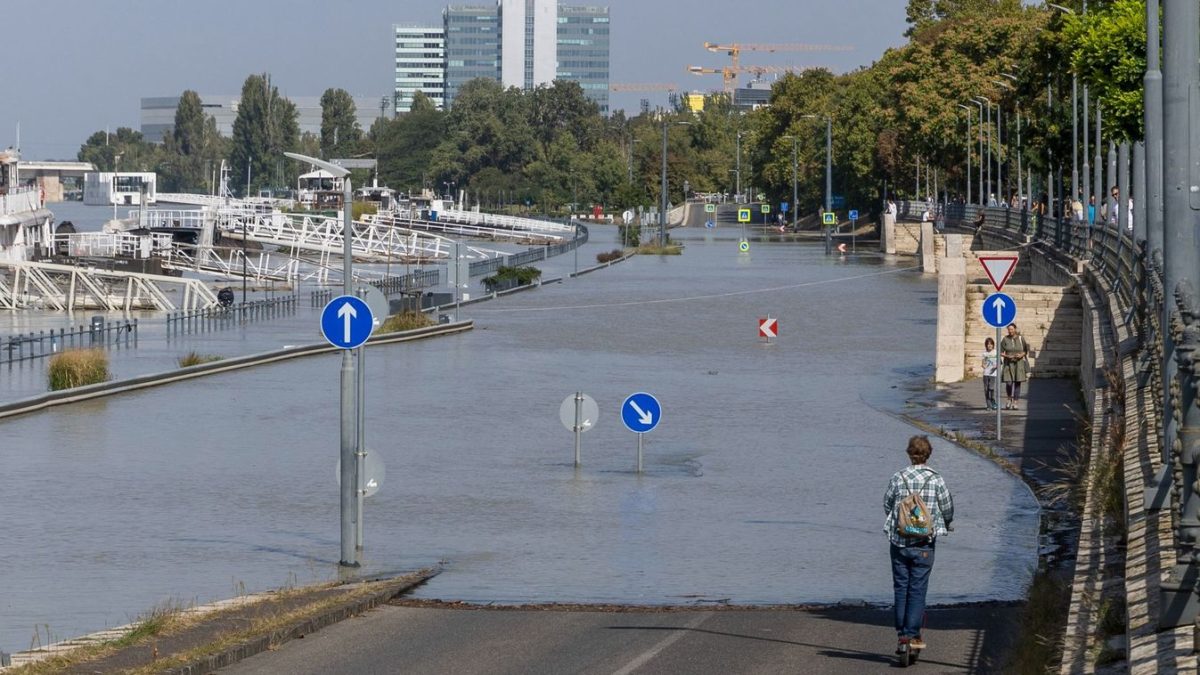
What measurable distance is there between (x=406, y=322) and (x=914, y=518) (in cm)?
4231

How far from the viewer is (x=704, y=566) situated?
19.8m

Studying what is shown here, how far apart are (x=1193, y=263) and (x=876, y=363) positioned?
29716mm

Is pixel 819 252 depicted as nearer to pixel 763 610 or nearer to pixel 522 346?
pixel 522 346

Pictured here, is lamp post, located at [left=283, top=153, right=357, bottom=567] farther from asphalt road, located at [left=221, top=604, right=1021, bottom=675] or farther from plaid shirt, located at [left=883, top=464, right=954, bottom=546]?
plaid shirt, located at [left=883, top=464, right=954, bottom=546]

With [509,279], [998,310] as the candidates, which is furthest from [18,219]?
[998,310]

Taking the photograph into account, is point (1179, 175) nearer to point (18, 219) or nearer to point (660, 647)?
point (660, 647)

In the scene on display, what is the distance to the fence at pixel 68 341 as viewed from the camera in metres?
47.5

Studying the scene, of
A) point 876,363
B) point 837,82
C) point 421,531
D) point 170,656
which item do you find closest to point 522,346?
point 876,363

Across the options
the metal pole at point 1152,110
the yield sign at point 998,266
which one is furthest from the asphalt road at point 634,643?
the yield sign at point 998,266

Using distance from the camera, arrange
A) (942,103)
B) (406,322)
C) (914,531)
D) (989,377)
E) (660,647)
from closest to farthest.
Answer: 1. (914,531)
2. (660,647)
3. (989,377)
4. (406,322)
5. (942,103)

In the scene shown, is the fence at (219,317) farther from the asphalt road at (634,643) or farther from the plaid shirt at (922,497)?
the plaid shirt at (922,497)

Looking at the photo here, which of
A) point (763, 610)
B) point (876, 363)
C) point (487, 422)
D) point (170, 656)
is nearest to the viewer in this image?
point (170, 656)

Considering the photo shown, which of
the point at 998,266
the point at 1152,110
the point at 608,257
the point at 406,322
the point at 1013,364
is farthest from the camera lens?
the point at 608,257

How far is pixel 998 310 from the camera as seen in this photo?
102 feet
